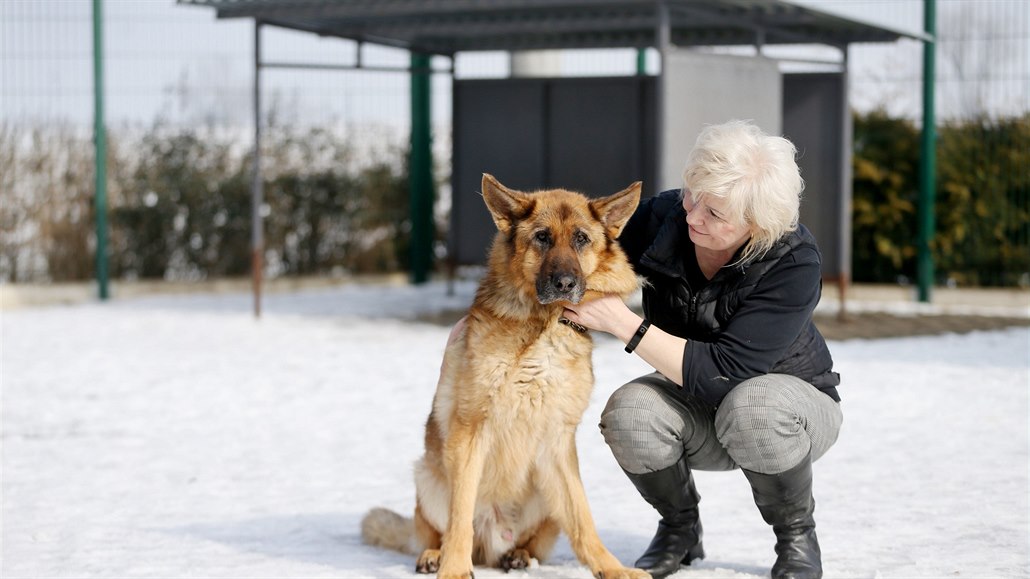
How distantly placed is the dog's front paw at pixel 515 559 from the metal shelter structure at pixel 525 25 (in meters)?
5.41

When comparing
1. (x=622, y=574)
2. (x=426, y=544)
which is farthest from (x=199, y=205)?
(x=622, y=574)

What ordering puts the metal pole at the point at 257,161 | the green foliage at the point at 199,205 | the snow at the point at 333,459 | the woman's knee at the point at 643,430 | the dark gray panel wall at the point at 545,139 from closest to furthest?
1. the woman's knee at the point at 643,430
2. the snow at the point at 333,459
3. the metal pole at the point at 257,161
4. the dark gray panel wall at the point at 545,139
5. the green foliage at the point at 199,205

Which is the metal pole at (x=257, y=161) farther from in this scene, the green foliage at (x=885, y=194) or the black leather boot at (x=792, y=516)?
the black leather boot at (x=792, y=516)

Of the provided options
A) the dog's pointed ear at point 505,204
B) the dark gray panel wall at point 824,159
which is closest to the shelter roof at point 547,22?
the dark gray panel wall at point 824,159

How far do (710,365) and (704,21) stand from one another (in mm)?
6755

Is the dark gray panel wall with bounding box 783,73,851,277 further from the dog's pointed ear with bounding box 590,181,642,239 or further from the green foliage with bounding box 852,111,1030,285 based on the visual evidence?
the dog's pointed ear with bounding box 590,181,642,239

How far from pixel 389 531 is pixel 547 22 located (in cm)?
680

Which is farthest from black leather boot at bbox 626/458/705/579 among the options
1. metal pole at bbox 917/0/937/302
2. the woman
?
metal pole at bbox 917/0/937/302

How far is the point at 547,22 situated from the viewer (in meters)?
10.0

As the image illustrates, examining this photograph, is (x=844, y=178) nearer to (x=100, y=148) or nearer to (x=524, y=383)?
(x=100, y=148)

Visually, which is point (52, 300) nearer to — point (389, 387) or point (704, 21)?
point (389, 387)

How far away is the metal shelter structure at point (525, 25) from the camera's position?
29.0 ft

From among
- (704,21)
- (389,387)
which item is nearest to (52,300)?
(389,387)

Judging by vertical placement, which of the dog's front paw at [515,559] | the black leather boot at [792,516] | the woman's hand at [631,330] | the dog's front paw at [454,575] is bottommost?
the dog's front paw at [515,559]
